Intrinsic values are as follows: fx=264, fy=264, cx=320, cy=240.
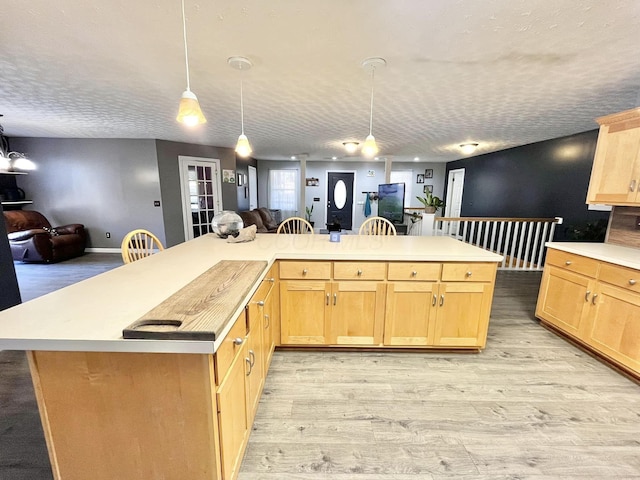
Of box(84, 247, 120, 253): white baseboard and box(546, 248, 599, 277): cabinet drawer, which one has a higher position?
box(546, 248, 599, 277): cabinet drawer

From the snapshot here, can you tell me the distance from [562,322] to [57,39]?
464cm

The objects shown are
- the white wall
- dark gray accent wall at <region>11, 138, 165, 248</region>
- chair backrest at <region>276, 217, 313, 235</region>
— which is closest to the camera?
chair backrest at <region>276, 217, 313, 235</region>

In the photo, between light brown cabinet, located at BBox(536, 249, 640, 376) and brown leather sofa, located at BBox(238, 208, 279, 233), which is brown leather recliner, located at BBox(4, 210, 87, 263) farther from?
light brown cabinet, located at BBox(536, 249, 640, 376)

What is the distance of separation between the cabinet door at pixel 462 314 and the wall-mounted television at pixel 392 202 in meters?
4.91

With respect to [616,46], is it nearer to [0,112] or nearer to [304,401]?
[304,401]

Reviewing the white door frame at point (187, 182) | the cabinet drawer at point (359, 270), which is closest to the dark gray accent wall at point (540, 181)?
the cabinet drawer at point (359, 270)

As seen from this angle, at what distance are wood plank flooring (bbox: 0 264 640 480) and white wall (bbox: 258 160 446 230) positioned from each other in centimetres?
706

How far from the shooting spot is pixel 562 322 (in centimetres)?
245

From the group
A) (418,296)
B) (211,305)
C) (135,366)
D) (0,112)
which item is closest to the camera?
(135,366)

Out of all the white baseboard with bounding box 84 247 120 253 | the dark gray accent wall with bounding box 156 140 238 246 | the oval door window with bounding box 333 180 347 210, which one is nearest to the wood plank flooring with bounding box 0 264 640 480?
the dark gray accent wall with bounding box 156 140 238 246

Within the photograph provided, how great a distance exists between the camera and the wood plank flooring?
1.32m

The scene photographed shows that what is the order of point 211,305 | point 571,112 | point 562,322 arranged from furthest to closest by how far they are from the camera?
point 571,112, point 562,322, point 211,305

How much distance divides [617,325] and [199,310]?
292 centimetres

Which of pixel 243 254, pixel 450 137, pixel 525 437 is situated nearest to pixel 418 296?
pixel 525 437
